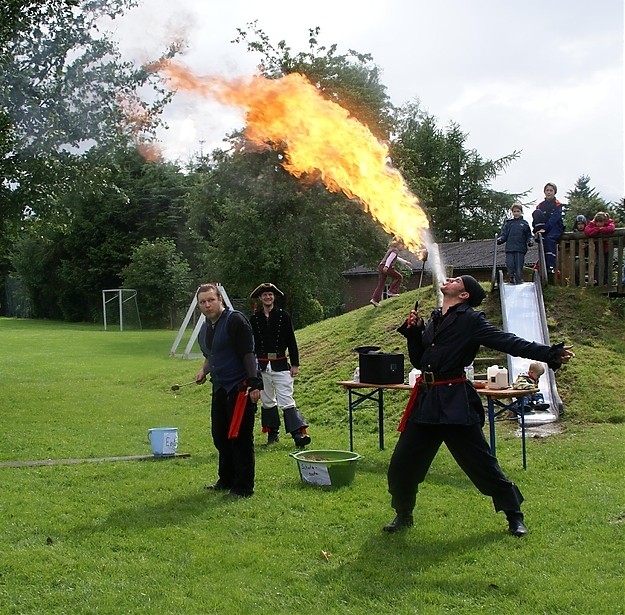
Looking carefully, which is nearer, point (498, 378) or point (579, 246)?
point (498, 378)

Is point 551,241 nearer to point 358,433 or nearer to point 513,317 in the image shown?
point 513,317

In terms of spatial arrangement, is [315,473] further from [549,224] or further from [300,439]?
[549,224]

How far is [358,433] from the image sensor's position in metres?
10.1

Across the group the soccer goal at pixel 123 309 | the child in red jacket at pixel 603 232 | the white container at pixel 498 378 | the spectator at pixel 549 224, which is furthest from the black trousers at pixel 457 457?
the soccer goal at pixel 123 309

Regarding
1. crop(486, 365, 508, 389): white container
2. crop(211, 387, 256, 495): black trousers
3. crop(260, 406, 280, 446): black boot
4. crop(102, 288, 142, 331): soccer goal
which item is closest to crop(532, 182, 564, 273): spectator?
crop(486, 365, 508, 389): white container

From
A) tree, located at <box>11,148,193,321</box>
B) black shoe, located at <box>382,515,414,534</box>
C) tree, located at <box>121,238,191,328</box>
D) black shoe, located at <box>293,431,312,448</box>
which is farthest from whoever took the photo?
tree, located at <box>11,148,193,321</box>

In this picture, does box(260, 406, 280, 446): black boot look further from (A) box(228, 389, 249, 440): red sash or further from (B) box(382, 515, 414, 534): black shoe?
(B) box(382, 515, 414, 534): black shoe

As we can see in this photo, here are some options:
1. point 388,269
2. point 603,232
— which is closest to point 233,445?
point 388,269

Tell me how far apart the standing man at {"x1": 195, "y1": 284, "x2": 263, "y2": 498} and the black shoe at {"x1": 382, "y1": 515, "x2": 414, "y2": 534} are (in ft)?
5.09

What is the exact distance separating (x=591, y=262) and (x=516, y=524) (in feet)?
30.7

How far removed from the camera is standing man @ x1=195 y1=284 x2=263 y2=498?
665 cm

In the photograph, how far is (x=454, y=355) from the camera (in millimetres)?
5469

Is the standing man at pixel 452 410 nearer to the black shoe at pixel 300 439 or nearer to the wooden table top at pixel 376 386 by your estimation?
the wooden table top at pixel 376 386

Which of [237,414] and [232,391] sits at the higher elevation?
[232,391]
